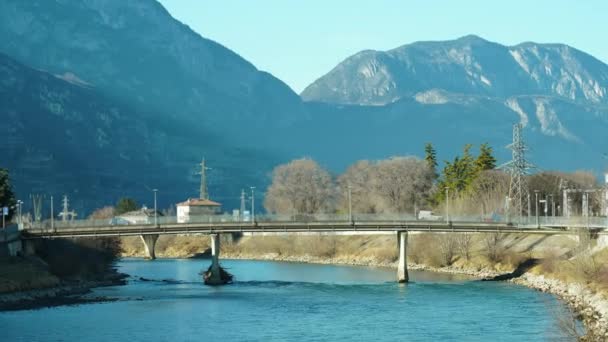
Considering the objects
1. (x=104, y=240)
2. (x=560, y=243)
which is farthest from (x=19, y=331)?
(x=104, y=240)

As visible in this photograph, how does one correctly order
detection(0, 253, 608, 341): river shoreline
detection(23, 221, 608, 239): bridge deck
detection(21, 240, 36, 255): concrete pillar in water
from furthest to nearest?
detection(23, 221, 608, 239): bridge deck < detection(21, 240, 36, 255): concrete pillar in water < detection(0, 253, 608, 341): river shoreline

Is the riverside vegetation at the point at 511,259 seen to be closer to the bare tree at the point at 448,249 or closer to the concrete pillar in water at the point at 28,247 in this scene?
the bare tree at the point at 448,249

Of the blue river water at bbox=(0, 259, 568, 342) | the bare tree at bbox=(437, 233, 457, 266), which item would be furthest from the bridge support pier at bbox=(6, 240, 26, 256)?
the bare tree at bbox=(437, 233, 457, 266)

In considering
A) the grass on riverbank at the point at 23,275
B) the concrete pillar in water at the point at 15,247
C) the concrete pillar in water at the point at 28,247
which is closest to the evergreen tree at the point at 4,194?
the concrete pillar in water at the point at 28,247

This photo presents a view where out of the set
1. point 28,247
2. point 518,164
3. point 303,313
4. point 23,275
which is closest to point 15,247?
point 28,247

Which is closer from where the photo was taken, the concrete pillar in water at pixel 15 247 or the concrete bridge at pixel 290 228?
the concrete pillar in water at pixel 15 247

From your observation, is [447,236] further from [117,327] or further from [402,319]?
[117,327]

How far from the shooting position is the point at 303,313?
100 meters

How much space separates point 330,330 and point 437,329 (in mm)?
8310

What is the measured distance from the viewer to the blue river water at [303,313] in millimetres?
86062

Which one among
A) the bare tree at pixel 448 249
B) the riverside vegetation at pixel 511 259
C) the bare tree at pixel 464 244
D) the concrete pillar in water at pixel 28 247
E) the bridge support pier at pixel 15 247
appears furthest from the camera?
the bare tree at pixel 448 249

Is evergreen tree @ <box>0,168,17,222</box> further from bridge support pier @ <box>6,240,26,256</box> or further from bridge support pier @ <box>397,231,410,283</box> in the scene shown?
bridge support pier @ <box>397,231,410,283</box>

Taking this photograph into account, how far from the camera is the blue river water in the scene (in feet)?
282

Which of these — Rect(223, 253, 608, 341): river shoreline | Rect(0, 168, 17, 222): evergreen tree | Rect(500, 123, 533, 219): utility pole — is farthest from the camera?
Rect(500, 123, 533, 219): utility pole
